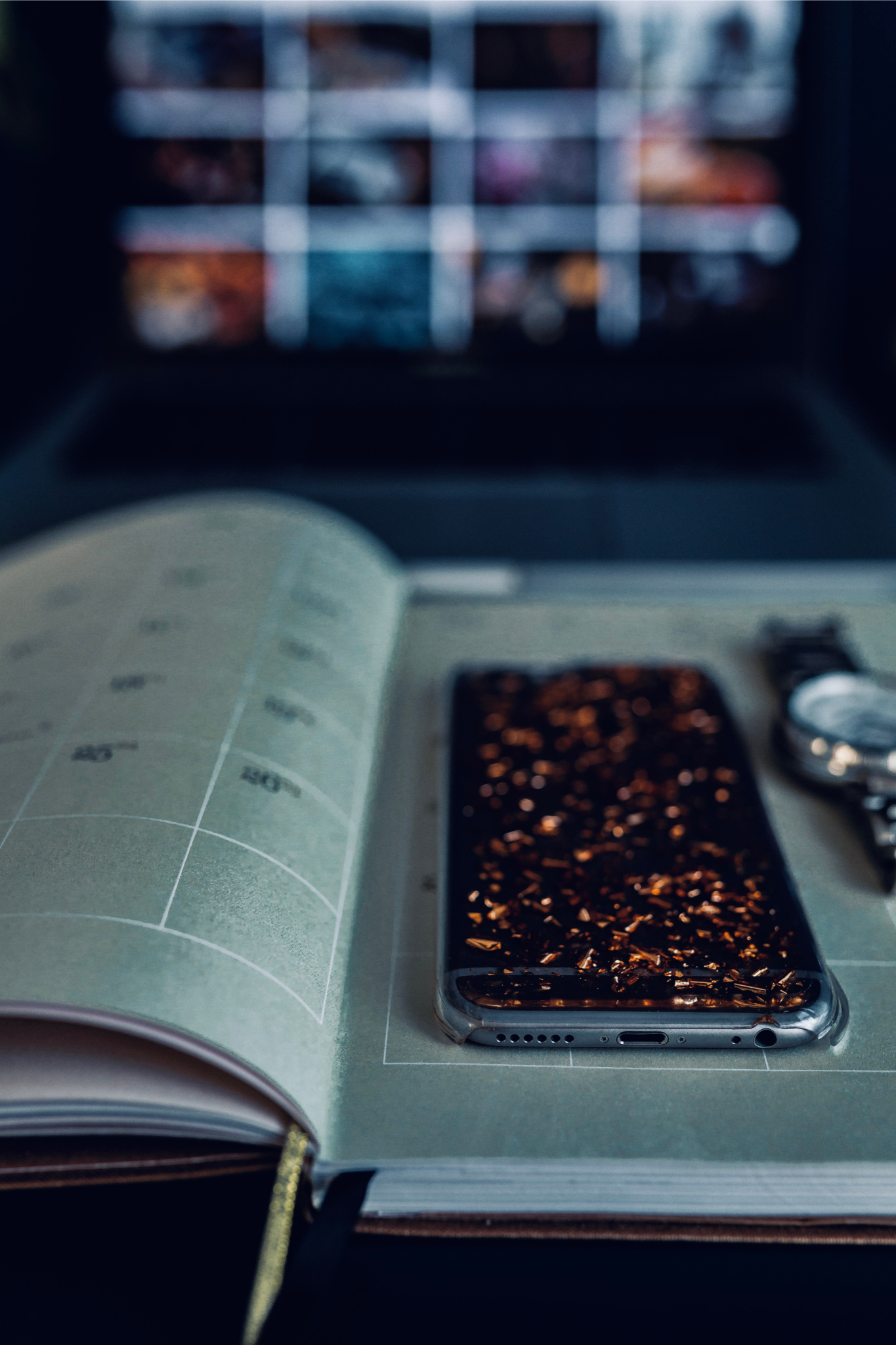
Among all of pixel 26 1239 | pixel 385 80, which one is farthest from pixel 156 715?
pixel 385 80

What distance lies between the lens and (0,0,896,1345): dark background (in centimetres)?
32

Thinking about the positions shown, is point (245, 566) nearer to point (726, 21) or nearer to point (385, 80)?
point (385, 80)

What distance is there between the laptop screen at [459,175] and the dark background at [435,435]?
0.11ft

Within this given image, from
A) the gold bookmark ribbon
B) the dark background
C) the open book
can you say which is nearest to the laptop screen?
the dark background

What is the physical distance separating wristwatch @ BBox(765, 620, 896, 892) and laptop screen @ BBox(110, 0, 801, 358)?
734mm

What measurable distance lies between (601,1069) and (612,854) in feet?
0.32

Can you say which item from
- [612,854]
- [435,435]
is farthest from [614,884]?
[435,435]

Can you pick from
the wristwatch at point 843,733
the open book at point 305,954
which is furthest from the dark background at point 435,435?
the wristwatch at point 843,733

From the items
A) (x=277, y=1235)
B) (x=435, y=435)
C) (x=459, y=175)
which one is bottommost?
(x=277, y=1235)

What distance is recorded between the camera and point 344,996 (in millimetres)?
392

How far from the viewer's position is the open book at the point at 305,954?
32 centimetres

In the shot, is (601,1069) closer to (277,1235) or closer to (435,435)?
(277,1235)

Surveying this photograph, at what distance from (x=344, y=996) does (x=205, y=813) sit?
3.3 inches

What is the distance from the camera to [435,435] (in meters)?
1.06
